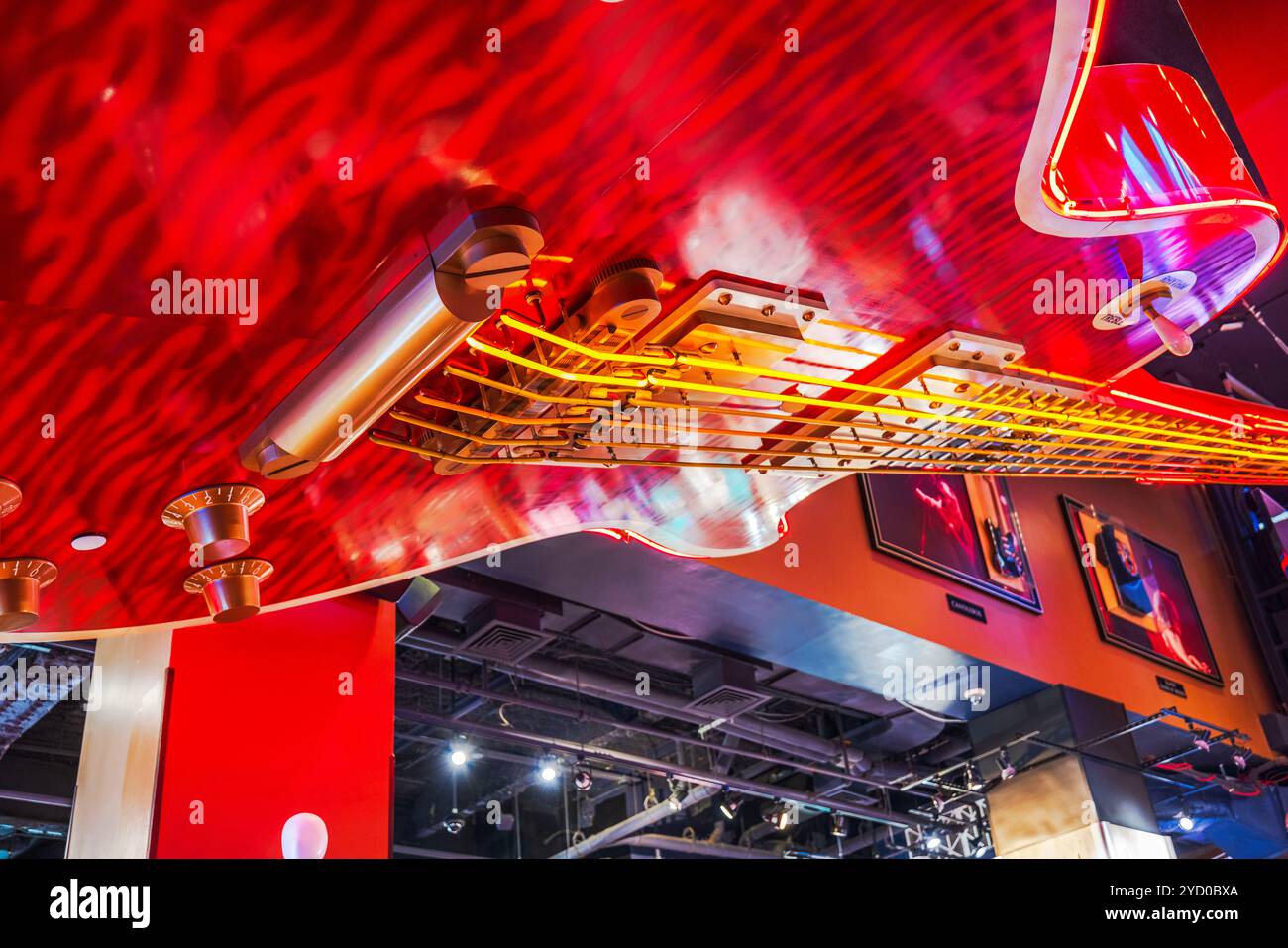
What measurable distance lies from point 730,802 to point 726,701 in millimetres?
2814

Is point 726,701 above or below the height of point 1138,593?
below

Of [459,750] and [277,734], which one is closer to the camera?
[277,734]

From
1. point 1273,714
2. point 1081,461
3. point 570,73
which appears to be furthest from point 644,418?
point 1273,714

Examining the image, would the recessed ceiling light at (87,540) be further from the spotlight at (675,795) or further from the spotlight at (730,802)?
the spotlight at (730,802)

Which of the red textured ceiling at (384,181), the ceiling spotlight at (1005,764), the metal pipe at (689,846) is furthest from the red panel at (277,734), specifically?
the metal pipe at (689,846)

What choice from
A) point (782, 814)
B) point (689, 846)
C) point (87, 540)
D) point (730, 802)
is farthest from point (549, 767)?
point (87, 540)

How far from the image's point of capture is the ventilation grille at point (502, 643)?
7.43m

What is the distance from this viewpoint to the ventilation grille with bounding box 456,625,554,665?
7434 millimetres

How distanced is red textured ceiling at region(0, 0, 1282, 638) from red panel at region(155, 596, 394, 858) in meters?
1.32

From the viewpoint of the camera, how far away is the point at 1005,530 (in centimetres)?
895

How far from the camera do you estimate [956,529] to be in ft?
27.4

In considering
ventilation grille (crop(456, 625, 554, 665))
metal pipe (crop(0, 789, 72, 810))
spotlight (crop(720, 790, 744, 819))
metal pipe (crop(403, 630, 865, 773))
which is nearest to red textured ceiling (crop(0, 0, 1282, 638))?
ventilation grille (crop(456, 625, 554, 665))

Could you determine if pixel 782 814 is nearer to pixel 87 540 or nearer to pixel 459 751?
pixel 459 751

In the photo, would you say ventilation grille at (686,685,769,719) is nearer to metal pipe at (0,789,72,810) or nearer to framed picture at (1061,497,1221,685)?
framed picture at (1061,497,1221,685)
